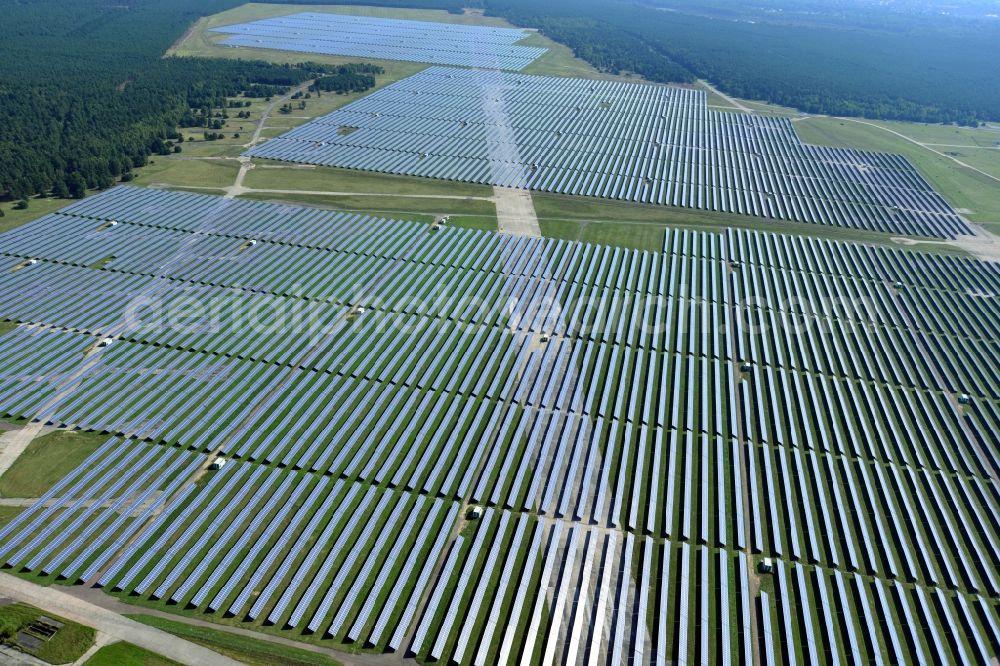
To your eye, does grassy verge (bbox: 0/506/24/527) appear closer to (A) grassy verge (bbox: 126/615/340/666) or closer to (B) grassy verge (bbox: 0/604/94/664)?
(B) grassy verge (bbox: 0/604/94/664)

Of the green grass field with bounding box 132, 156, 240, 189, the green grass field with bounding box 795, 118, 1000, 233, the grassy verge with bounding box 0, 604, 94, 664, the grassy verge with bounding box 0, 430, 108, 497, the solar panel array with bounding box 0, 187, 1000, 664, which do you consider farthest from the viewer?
the green grass field with bounding box 795, 118, 1000, 233

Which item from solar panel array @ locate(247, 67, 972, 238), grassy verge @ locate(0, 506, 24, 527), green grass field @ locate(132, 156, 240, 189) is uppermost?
solar panel array @ locate(247, 67, 972, 238)

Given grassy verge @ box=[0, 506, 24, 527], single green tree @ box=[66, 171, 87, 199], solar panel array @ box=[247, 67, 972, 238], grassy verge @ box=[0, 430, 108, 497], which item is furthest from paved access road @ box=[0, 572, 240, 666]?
solar panel array @ box=[247, 67, 972, 238]

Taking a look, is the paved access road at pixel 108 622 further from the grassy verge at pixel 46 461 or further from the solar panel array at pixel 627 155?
the solar panel array at pixel 627 155

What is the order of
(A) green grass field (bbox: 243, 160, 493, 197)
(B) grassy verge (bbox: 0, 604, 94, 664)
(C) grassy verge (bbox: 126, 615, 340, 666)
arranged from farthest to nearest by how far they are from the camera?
(A) green grass field (bbox: 243, 160, 493, 197)
(C) grassy verge (bbox: 126, 615, 340, 666)
(B) grassy verge (bbox: 0, 604, 94, 664)

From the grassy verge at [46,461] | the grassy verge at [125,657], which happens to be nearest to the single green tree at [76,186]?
the grassy verge at [46,461]
